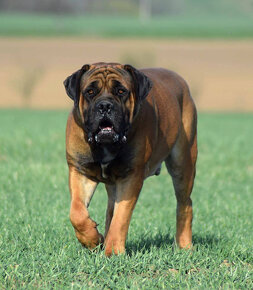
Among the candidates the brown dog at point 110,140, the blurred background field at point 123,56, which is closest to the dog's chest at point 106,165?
the brown dog at point 110,140

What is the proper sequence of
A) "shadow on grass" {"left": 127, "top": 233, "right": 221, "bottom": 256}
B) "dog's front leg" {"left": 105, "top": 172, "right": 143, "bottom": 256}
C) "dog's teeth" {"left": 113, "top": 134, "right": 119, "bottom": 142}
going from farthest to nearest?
"shadow on grass" {"left": 127, "top": 233, "right": 221, "bottom": 256}, "dog's front leg" {"left": 105, "top": 172, "right": 143, "bottom": 256}, "dog's teeth" {"left": 113, "top": 134, "right": 119, "bottom": 142}

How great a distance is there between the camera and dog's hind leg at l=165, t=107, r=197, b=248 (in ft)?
23.0

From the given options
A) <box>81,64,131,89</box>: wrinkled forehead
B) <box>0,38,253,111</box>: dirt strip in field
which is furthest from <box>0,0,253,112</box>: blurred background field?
<box>81,64,131,89</box>: wrinkled forehead

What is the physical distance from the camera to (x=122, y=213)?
18.9 feet

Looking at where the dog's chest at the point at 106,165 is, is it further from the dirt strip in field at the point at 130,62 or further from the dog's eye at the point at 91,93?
the dirt strip in field at the point at 130,62

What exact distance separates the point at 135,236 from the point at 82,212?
1396 mm

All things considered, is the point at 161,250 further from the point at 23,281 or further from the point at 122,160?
the point at 23,281

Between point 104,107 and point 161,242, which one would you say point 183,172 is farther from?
point 104,107

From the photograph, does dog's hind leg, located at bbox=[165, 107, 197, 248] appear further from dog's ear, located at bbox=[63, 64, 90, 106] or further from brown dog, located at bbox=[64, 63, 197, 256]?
dog's ear, located at bbox=[63, 64, 90, 106]

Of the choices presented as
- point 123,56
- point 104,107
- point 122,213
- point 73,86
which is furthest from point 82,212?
point 123,56

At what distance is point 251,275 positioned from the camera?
5.40 metres

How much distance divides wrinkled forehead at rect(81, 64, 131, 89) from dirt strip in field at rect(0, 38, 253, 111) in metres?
32.8

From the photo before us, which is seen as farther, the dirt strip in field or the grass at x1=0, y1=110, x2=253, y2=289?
the dirt strip in field

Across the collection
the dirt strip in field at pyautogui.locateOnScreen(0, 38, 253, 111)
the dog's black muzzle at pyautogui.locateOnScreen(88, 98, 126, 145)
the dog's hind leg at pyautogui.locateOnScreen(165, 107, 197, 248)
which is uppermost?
the dog's black muzzle at pyautogui.locateOnScreen(88, 98, 126, 145)
